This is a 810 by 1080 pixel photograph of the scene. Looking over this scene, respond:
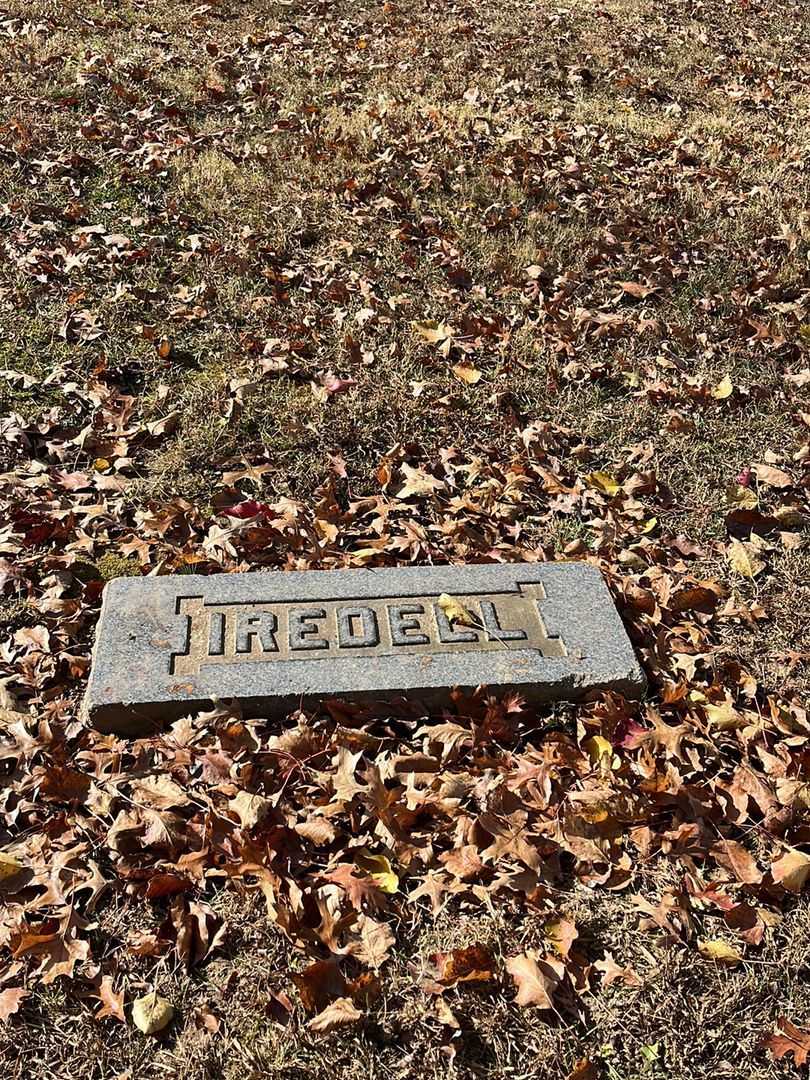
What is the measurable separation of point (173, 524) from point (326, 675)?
1163mm

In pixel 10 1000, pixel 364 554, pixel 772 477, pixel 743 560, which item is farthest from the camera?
pixel 772 477

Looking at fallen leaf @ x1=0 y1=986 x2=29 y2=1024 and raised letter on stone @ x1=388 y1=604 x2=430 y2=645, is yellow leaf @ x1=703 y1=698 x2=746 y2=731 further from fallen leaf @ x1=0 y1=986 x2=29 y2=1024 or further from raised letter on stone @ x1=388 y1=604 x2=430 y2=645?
fallen leaf @ x1=0 y1=986 x2=29 y2=1024

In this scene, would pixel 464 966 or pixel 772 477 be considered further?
pixel 772 477

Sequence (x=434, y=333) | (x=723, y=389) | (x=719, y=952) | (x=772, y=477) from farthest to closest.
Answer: (x=434, y=333) → (x=723, y=389) → (x=772, y=477) → (x=719, y=952)

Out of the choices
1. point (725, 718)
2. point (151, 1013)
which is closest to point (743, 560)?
point (725, 718)

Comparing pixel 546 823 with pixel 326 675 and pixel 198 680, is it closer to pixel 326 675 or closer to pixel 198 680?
pixel 326 675

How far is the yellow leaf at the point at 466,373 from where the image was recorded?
16.0 feet

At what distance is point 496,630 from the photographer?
3369 mm

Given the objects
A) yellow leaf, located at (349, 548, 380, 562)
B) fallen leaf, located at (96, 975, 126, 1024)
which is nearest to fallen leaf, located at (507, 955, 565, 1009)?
fallen leaf, located at (96, 975, 126, 1024)

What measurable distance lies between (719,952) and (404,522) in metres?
2.08

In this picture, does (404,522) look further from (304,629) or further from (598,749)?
(598,749)

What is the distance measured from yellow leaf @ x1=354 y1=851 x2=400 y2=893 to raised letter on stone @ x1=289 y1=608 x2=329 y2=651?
0.78m

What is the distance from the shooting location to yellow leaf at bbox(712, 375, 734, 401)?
16.0 ft

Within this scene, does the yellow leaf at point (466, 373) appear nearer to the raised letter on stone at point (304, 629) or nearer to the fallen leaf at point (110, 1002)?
the raised letter on stone at point (304, 629)
